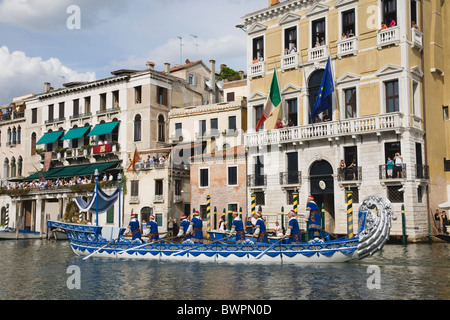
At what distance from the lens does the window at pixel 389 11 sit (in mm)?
29438

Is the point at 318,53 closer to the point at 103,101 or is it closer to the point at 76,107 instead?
the point at 103,101

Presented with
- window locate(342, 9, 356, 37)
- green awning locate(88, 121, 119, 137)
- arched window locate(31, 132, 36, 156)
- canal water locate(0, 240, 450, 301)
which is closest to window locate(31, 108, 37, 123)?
arched window locate(31, 132, 36, 156)

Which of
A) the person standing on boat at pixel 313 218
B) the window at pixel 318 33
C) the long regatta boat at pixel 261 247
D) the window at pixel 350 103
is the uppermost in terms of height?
the window at pixel 318 33

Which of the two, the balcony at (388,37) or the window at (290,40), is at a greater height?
the window at (290,40)

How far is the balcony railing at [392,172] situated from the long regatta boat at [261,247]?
949cm

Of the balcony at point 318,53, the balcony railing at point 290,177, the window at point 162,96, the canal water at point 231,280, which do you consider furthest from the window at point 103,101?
the canal water at point 231,280

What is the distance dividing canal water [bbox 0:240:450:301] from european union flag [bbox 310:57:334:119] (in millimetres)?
10617

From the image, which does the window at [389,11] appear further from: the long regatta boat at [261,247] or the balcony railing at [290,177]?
the long regatta boat at [261,247]

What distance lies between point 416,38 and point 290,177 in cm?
1090

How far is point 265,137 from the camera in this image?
33719 millimetres

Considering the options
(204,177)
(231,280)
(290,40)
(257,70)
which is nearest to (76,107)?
(204,177)

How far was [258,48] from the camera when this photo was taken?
35625 mm
